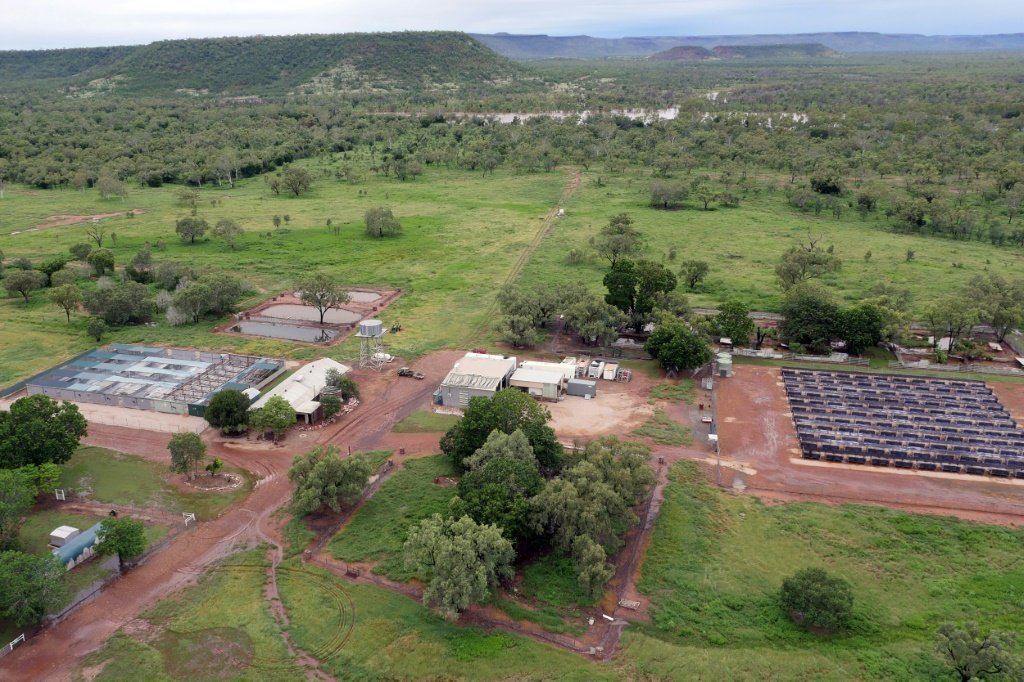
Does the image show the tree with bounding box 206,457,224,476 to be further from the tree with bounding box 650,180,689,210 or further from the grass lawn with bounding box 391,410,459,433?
the tree with bounding box 650,180,689,210

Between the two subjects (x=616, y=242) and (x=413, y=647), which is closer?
(x=413, y=647)

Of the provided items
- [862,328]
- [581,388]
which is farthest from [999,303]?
[581,388]

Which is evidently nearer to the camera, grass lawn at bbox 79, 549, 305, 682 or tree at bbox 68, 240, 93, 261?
grass lawn at bbox 79, 549, 305, 682

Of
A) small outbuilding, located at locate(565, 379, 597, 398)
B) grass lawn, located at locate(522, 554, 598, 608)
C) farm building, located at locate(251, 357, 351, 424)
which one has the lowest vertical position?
grass lawn, located at locate(522, 554, 598, 608)

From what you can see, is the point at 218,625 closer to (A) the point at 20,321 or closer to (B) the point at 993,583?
(B) the point at 993,583

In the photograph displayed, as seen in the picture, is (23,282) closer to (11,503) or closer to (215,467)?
(215,467)

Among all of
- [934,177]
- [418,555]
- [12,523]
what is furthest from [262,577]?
[934,177]

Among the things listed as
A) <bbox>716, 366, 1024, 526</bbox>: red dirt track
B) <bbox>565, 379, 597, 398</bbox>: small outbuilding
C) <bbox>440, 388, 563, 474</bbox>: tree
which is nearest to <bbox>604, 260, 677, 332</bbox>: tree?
<bbox>565, 379, 597, 398</bbox>: small outbuilding
